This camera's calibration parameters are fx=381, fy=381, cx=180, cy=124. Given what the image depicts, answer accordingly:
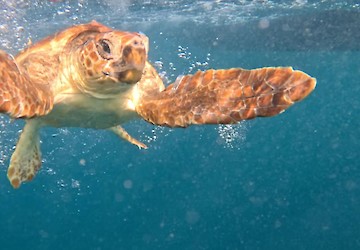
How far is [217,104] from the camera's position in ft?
7.88

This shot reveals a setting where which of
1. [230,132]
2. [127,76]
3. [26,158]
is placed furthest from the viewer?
[230,132]

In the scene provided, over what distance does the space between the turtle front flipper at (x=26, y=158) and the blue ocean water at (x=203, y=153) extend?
1.93 m

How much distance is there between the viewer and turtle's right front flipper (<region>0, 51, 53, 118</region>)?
2.10 m

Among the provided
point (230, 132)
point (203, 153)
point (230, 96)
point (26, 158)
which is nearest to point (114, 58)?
point (230, 96)

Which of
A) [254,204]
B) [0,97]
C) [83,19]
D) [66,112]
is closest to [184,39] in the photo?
[83,19]

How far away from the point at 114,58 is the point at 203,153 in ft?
192

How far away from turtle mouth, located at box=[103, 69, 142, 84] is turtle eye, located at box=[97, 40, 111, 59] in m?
0.12

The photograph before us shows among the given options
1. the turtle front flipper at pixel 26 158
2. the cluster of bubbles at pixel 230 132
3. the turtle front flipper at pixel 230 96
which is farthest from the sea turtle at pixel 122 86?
the cluster of bubbles at pixel 230 132

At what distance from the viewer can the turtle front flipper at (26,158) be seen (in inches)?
150

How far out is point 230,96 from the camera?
2.38 metres

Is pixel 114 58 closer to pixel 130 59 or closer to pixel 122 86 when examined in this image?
pixel 130 59

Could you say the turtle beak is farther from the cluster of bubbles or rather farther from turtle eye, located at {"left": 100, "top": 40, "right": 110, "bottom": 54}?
the cluster of bubbles

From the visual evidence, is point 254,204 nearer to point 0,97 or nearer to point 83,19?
point 83,19

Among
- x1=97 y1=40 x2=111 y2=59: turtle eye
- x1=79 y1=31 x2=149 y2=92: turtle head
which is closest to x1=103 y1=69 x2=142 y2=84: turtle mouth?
x1=79 y1=31 x2=149 y2=92: turtle head
